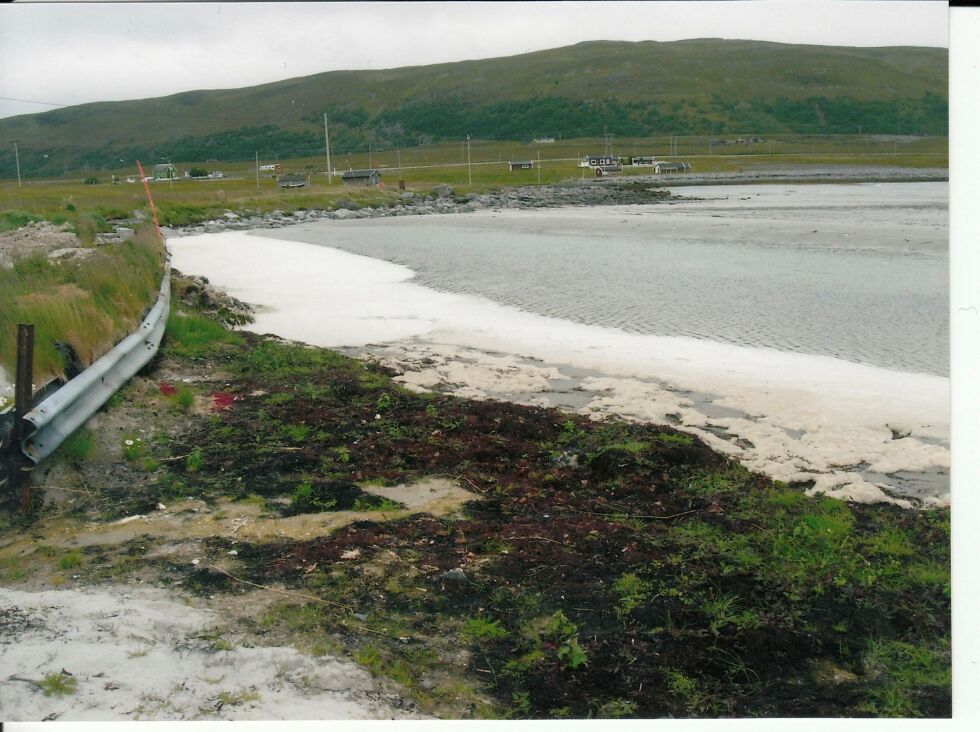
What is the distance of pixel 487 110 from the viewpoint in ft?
166

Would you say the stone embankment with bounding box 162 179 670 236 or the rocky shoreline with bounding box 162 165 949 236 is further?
the rocky shoreline with bounding box 162 165 949 236

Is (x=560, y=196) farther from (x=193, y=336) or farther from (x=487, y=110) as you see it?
(x=193, y=336)

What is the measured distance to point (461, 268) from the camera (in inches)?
688

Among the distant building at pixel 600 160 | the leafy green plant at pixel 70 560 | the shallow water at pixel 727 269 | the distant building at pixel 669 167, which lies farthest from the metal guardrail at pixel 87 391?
the distant building at pixel 669 167

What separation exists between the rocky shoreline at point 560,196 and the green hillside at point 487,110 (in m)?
3.44

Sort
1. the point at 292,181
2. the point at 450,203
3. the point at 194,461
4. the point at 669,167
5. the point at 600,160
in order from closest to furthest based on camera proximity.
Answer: the point at 194,461 → the point at 450,203 → the point at 292,181 → the point at 600,160 → the point at 669,167

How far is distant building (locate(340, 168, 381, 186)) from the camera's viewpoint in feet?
191

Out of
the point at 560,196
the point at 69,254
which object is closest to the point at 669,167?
the point at 560,196

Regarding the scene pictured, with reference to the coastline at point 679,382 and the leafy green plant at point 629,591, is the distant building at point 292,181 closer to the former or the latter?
the coastline at point 679,382

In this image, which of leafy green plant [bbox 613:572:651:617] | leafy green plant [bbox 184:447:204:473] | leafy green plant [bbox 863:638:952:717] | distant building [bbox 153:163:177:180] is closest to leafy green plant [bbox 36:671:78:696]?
leafy green plant [bbox 613:572:651:617]

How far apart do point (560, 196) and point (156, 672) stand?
47.1 m

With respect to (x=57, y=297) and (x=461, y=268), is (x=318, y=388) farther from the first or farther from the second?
(x=461, y=268)

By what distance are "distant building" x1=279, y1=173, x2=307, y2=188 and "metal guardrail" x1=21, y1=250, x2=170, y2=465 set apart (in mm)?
48063

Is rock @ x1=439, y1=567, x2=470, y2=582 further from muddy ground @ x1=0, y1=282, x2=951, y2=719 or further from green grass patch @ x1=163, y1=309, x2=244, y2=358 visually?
green grass patch @ x1=163, y1=309, x2=244, y2=358
